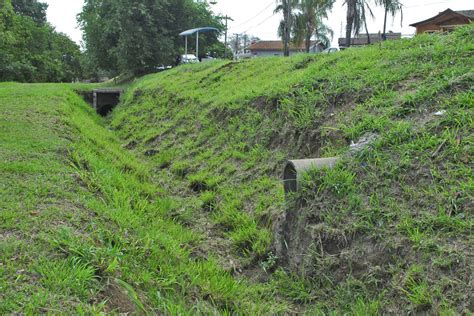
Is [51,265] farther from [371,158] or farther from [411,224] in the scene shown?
[371,158]

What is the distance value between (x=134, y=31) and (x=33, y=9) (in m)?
37.3

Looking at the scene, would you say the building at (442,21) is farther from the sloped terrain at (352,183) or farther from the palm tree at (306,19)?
the sloped terrain at (352,183)

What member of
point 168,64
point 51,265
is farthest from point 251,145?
point 168,64

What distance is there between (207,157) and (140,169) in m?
1.53

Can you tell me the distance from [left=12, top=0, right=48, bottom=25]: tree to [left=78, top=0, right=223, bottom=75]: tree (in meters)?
26.7

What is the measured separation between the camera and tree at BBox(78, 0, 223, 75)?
27031 millimetres

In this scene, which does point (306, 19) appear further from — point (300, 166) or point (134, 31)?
point (300, 166)

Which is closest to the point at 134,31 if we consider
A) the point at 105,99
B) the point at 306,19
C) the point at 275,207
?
the point at 105,99

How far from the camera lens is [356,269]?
12.4 feet

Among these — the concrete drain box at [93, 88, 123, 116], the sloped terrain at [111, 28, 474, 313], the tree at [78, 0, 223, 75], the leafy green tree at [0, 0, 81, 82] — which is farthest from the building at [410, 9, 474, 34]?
the leafy green tree at [0, 0, 81, 82]

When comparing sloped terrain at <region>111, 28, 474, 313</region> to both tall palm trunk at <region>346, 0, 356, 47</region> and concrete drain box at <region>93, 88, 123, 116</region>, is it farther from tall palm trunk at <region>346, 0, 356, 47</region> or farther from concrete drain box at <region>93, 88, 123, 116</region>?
concrete drain box at <region>93, 88, 123, 116</region>

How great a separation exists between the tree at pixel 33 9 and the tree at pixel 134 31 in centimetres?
2673

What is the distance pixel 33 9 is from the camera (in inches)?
2183

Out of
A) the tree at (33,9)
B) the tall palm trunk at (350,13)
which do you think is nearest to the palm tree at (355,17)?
the tall palm trunk at (350,13)
